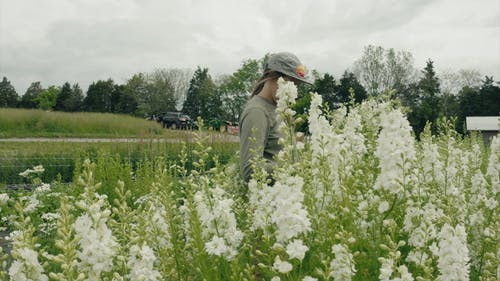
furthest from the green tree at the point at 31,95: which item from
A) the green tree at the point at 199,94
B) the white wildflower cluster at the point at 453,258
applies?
the white wildflower cluster at the point at 453,258

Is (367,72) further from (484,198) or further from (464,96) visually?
(484,198)

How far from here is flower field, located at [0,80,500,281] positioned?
200 centimetres

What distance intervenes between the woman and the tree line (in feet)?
145

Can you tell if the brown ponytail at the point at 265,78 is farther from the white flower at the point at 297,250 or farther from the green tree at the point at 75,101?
the green tree at the point at 75,101

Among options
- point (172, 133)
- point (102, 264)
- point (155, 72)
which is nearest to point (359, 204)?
point (102, 264)

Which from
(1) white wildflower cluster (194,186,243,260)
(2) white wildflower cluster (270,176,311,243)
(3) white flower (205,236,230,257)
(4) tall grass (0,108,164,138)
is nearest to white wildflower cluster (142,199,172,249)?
(1) white wildflower cluster (194,186,243,260)

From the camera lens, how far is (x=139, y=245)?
229cm

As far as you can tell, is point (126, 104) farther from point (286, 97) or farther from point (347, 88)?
point (286, 97)

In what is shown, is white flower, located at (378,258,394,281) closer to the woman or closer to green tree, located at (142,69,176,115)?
the woman

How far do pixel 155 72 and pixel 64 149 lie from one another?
55.1 m

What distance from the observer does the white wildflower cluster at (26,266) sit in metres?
1.91

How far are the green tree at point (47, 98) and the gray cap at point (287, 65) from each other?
6151 centimetres

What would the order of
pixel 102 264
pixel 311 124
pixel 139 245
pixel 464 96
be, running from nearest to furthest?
pixel 102 264 → pixel 139 245 → pixel 311 124 → pixel 464 96

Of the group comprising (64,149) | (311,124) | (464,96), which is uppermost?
(464,96)
